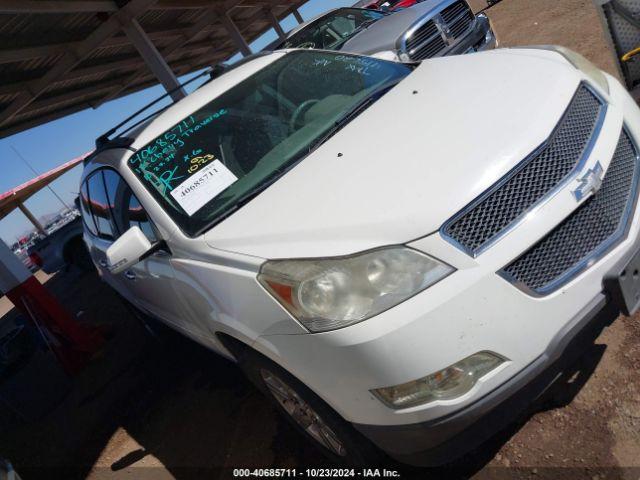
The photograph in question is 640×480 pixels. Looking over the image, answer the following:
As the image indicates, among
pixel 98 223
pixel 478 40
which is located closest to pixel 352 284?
pixel 98 223

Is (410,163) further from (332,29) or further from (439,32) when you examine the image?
(332,29)

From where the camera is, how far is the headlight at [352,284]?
1652 mm

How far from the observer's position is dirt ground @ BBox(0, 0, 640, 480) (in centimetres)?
205

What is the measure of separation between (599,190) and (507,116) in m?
0.46

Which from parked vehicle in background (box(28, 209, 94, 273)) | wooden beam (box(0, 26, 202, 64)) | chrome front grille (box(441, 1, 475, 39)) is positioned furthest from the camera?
parked vehicle in background (box(28, 209, 94, 273))

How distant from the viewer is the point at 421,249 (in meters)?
1.68

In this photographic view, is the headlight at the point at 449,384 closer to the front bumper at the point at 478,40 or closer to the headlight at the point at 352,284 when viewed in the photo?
the headlight at the point at 352,284

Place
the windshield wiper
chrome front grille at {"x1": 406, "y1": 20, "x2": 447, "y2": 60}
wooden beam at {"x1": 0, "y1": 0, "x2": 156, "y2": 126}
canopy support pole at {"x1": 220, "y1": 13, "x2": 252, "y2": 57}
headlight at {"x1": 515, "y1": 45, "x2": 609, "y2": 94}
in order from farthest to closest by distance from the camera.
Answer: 1. canopy support pole at {"x1": 220, "y1": 13, "x2": 252, "y2": 57}
2. wooden beam at {"x1": 0, "y1": 0, "x2": 156, "y2": 126}
3. chrome front grille at {"x1": 406, "y1": 20, "x2": 447, "y2": 60}
4. the windshield wiper
5. headlight at {"x1": 515, "y1": 45, "x2": 609, "y2": 94}

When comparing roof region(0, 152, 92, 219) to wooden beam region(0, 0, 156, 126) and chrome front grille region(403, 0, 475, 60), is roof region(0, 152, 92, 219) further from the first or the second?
chrome front grille region(403, 0, 475, 60)

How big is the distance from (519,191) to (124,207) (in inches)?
92.3

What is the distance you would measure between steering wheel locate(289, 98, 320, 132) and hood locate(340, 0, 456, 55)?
353cm

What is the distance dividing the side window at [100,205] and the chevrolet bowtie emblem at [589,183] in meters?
2.95

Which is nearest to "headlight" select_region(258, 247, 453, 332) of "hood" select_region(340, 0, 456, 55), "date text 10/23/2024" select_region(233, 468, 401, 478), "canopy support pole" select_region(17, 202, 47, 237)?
"date text 10/23/2024" select_region(233, 468, 401, 478)

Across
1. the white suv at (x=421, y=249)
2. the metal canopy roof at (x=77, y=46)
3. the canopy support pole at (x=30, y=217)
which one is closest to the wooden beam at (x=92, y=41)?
the metal canopy roof at (x=77, y=46)
